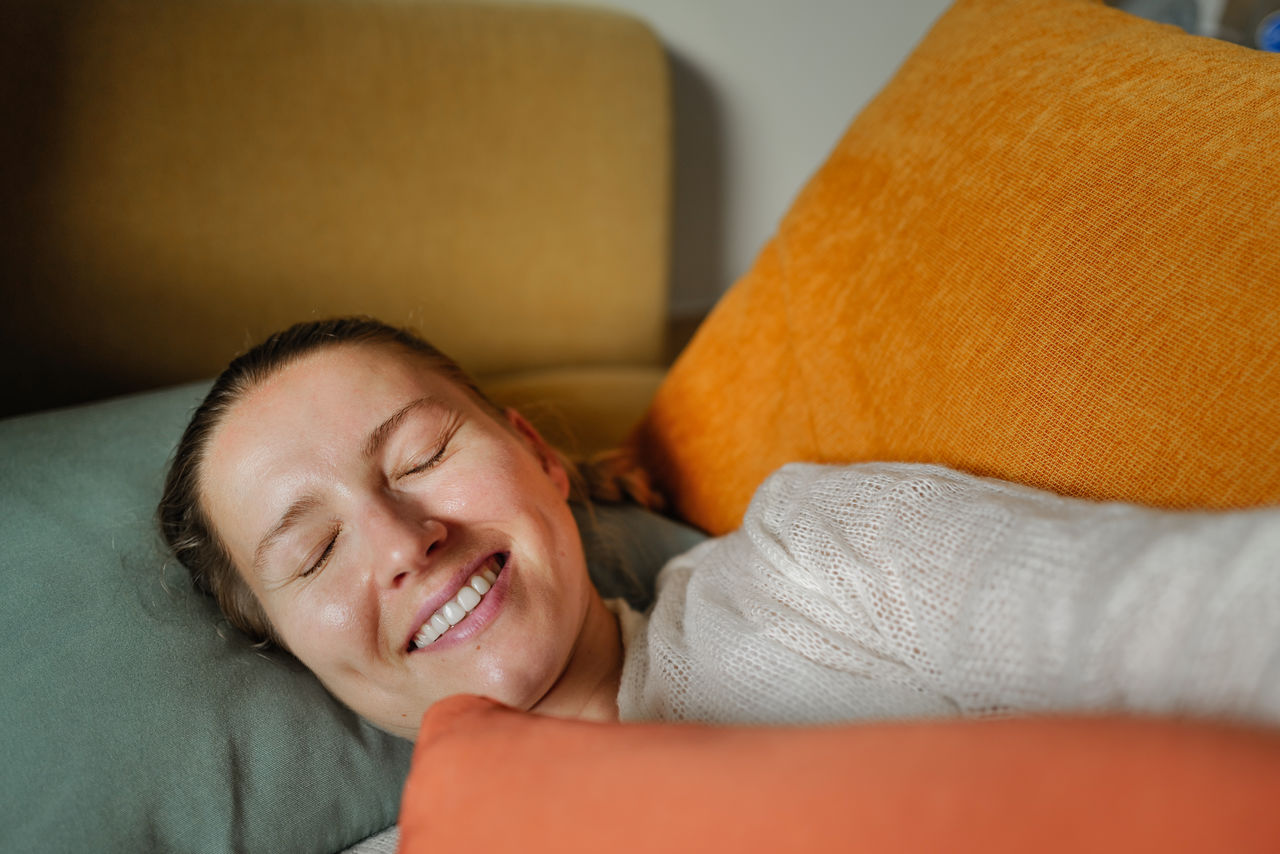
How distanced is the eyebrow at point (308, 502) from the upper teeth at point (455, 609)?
14 cm

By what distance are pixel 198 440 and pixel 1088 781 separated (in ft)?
2.67

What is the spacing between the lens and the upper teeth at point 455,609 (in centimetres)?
75

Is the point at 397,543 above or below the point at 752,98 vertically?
below

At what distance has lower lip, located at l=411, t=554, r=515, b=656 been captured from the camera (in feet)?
2.41

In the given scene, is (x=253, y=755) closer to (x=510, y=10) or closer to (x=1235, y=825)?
(x=1235, y=825)

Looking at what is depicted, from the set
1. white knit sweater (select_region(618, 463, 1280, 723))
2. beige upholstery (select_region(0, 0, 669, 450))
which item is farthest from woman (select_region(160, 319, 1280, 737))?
beige upholstery (select_region(0, 0, 669, 450))

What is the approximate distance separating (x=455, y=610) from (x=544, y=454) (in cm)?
27

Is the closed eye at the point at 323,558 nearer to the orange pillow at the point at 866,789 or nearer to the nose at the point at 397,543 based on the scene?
the nose at the point at 397,543

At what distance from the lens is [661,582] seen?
0.97 meters

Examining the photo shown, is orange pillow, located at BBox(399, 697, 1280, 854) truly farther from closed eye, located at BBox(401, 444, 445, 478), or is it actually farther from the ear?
the ear

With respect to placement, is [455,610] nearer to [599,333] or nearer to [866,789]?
[866,789]

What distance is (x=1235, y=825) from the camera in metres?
0.32

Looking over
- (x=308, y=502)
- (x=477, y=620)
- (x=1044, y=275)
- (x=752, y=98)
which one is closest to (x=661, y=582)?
(x=477, y=620)

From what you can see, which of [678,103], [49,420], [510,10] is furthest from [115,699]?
[678,103]
